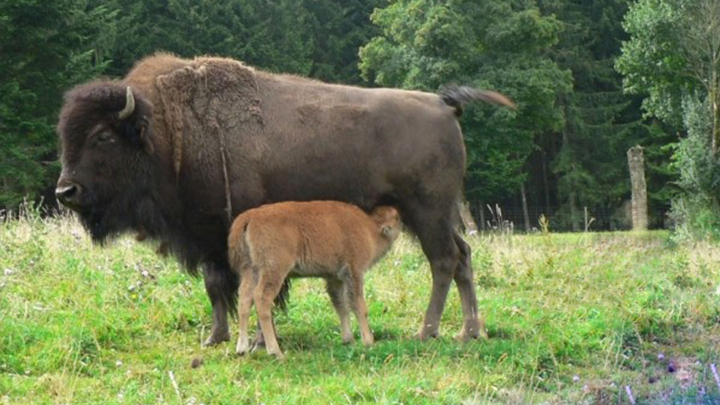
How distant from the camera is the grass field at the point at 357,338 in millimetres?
6246

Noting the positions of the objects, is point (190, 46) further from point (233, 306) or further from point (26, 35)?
point (233, 306)

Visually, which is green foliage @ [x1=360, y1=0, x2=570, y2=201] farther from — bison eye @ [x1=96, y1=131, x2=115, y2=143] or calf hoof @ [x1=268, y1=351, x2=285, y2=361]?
calf hoof @ [x1=268, y1=351, x2=285, y2=361]

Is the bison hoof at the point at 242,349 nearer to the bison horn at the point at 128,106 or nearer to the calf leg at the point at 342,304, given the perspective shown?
the calf leg at the point at 342,304

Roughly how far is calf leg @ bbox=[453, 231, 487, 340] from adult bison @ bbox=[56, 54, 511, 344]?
12 mm

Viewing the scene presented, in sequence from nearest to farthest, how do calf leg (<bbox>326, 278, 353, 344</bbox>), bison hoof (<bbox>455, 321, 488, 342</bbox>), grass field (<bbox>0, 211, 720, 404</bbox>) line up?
grass field (<bbox>0, 211, 720, 404</bbox>) → calf leg (<bbox>326, 278, 353, 344</bbox>) → bison hoof (<bbox>455, 321, 488, 342</bbox>)

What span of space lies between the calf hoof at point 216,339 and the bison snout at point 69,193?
4.87 feet

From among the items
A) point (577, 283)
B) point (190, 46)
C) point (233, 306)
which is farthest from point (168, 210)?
point (190, 46)

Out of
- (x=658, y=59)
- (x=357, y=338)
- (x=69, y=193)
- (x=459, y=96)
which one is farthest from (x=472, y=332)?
(x=658, y=59)

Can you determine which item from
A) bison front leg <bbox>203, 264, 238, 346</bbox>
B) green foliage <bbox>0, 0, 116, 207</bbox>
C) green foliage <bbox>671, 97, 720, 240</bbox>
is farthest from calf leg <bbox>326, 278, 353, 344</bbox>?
green foliage <bbox>671, 97, 720, 240</bbox>

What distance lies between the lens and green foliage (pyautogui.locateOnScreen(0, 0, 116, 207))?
2456 cm

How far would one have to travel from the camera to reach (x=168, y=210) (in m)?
7.81

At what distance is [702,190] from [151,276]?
24.9 m

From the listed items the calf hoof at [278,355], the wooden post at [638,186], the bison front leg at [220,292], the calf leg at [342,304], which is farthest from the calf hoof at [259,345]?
the wooden post at [638,186]

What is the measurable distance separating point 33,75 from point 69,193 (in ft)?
64.4
